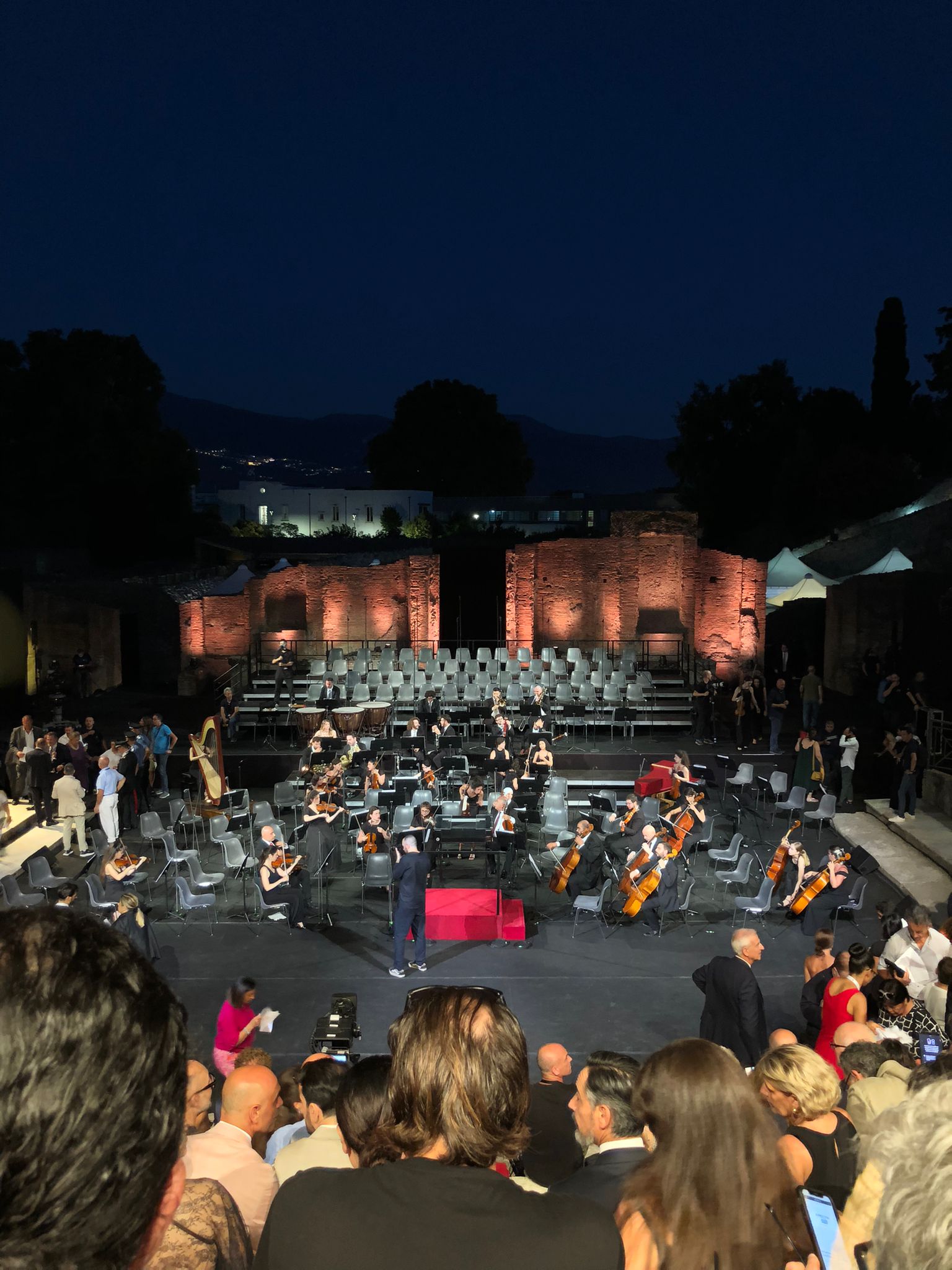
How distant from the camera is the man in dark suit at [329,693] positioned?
1809 cm

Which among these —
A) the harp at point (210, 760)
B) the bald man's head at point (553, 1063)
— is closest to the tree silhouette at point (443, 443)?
the harp at point (210, 760)

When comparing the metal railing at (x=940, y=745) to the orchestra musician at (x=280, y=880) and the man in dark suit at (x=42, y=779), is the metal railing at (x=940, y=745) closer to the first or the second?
the orchestra musician at (x=280, y=880)

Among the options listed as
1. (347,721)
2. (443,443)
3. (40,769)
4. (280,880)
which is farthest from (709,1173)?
(443,443)

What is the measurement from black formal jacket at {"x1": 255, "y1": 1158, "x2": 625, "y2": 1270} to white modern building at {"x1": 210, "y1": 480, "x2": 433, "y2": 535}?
4884 cm

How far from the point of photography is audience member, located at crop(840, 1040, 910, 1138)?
145 inches

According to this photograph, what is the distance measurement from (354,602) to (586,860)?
1501cm

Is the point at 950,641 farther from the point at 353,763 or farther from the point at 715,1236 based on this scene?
the point at 715,1236

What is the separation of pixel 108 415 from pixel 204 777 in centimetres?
2722

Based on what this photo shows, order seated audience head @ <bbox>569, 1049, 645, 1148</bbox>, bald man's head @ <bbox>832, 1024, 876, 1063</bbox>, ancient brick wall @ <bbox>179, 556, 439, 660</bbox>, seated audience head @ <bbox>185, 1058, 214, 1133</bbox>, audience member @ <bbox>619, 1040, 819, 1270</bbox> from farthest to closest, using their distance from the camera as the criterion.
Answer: ancient brick wall @ <bbox>179, 556, 439, 660</bbox>
bald man's head @ <bbox>832, 1024, 876, 1063</bbox>
seated audience head @ <bbox>185, 1058, 214, 1133</bbox>
seated audience head @ <bbox>569, 1049, 645, 1148</bbox>
audience member @ <bbox>619, 1040, 819, 1270</bbox>

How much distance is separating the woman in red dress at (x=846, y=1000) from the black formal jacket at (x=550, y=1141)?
6.60ft

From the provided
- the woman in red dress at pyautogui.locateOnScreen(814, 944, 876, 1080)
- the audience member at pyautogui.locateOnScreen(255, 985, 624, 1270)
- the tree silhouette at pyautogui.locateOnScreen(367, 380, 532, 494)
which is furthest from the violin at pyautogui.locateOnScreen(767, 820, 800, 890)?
the tree silhouette at pyautogui.locateOnScreen(367, 380, 532, 494)

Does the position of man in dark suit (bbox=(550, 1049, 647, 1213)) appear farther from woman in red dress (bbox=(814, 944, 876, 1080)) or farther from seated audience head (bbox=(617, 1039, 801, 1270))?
woman in red dress (bbox=(814, 944, 876, 1080))

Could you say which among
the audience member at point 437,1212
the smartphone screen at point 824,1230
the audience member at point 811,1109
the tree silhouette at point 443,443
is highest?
the tree silhouette at point 443,443

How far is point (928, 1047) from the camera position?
188 inches
